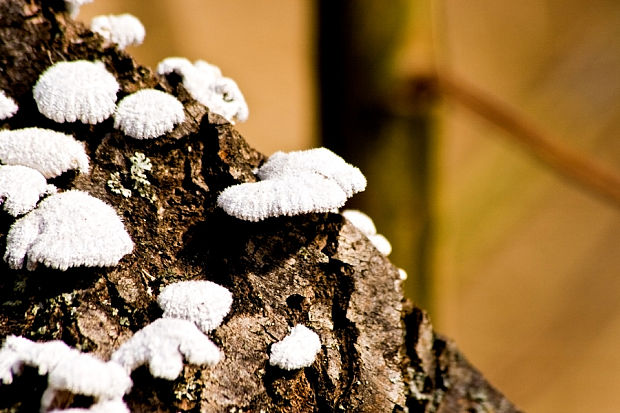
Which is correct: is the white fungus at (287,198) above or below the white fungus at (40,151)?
above

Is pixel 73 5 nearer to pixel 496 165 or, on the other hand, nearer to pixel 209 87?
pixel 209 87

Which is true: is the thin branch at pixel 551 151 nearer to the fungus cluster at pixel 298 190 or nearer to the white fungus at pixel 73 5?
the fungus cluster at pixel 298 190

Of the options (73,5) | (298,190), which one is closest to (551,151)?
(298,190)

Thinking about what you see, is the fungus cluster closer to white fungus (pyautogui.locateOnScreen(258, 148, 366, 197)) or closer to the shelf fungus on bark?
white fungus (pyautogui.locateOnScreen(258, 148, 366, 197))

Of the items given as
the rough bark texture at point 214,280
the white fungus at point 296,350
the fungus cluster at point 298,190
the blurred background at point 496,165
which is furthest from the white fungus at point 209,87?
the blurred background at point 496,165

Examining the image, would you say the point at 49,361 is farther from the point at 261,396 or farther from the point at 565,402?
the point at 565,402

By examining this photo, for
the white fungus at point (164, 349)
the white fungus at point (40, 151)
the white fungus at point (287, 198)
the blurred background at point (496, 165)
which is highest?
the blurred background at point (496, 165)

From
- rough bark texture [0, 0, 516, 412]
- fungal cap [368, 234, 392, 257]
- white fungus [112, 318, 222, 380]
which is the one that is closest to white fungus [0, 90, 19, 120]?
rough bark texture [0, 0, 516, 412]
